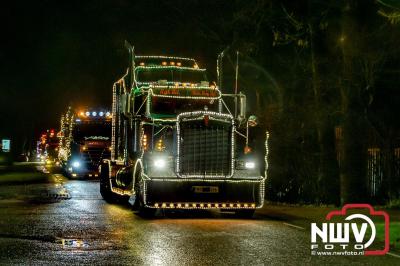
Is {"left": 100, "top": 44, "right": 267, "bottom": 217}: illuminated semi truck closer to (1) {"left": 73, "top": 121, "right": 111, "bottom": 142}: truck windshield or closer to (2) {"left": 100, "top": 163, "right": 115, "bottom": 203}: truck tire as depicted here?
(2) {"left": 100, "top": 163, "right": 115, "bottom": 203}: truck tire

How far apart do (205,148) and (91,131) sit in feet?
64.2

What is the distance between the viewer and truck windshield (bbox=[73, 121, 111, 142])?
36638 millimetres

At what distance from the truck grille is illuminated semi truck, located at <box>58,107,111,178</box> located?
652 inches

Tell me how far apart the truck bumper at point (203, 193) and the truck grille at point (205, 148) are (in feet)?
0.99

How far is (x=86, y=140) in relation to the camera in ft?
124

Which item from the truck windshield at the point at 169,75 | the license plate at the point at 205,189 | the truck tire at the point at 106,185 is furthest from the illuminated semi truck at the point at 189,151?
the truck tire at the point at 106,185

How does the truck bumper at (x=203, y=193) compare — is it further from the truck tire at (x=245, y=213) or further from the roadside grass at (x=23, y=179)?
the roadside grass at (x=23, y=179)

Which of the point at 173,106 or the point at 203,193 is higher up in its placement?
the point at 173,106

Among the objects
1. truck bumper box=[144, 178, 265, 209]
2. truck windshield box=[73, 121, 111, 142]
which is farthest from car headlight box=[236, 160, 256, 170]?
truck windshield box=[73, 121, 111, 142]

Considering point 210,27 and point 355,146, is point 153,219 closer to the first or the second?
point 355,146

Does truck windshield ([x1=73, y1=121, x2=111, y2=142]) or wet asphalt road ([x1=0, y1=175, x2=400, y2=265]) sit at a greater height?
truck windshield ([x1=73, y1=121, x2=111, y2=142])

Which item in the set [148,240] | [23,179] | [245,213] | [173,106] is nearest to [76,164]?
[23,179]

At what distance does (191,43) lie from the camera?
33156 mm

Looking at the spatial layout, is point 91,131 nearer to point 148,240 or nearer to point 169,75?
point 169,75
